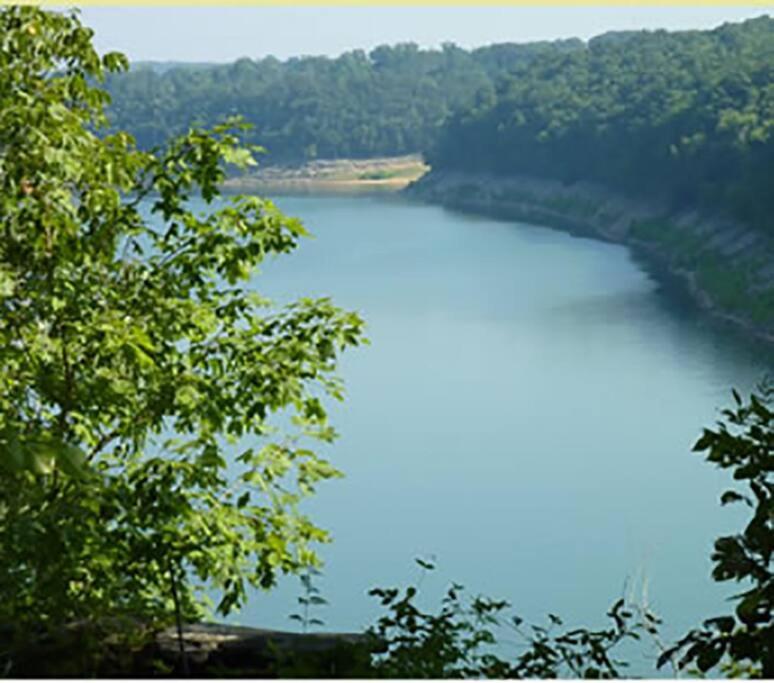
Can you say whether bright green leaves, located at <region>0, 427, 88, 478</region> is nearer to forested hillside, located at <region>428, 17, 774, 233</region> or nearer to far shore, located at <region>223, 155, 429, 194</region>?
forested hillside, located at <region>428, 17, 774, 233</region>

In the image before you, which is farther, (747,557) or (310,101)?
(310,101)

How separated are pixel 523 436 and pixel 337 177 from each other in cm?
2792

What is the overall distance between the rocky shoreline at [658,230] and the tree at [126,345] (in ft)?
49.4

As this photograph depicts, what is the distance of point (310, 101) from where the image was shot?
42.8 metres

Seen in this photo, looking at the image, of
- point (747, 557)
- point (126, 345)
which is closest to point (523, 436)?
point (126, 345)

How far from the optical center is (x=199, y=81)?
1794 inches

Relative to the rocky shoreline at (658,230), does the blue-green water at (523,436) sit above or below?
below

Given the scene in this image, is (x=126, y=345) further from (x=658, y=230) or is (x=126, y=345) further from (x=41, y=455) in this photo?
(x=658, y=230)

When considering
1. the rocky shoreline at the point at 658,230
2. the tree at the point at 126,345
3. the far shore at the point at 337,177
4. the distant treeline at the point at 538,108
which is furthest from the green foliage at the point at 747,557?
the far shore at the point at 337,177

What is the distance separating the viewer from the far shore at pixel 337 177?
3919 centimetres

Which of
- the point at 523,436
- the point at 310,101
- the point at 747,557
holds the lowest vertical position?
the point at 523,436

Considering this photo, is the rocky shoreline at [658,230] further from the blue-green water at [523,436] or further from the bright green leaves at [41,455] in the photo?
the bright green leaves at [41,455]

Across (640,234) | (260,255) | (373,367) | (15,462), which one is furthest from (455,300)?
(15,462)

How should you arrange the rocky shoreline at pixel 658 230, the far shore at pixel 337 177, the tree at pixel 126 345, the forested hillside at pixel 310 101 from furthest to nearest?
the forested hillside at pixel 310 101
the far shore at pixel 337 177
the rocky shoreline at pixel 658 230
the tree at pixel 126 345
